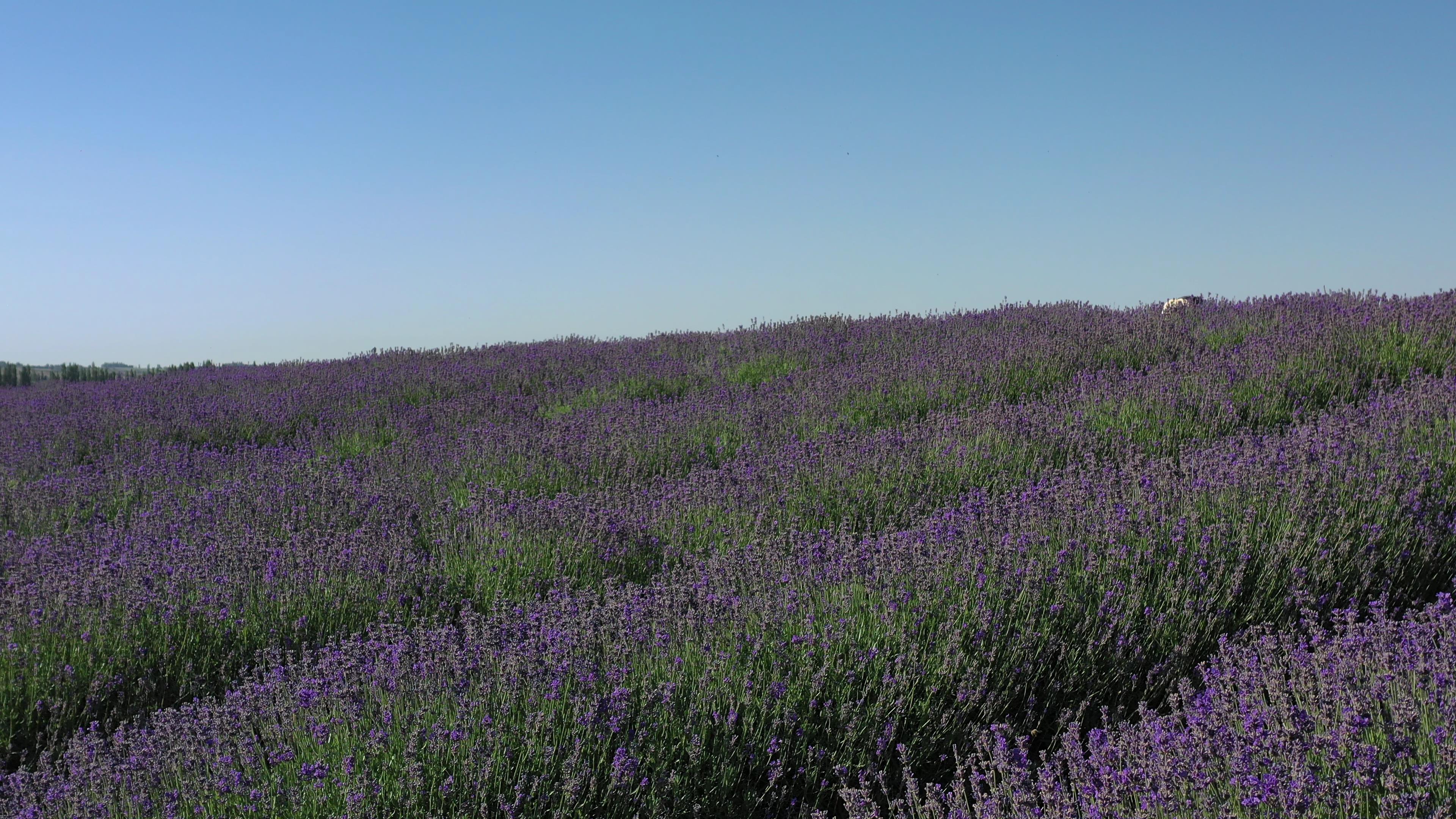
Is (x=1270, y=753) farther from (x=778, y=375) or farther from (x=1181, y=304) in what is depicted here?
(x=1181, y=304)

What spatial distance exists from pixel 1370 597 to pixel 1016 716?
66.9 inches

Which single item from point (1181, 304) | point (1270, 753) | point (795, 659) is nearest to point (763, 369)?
point (1181, 304)

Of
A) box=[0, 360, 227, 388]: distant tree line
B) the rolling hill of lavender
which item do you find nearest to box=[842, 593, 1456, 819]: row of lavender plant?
the rolling hill of lavender

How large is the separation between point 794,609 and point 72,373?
15.4 meters

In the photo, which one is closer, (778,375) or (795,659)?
(795,659)

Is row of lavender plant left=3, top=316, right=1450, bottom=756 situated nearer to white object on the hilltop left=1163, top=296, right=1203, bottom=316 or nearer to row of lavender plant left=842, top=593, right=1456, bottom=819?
row of lavender plant left=842, top=593, right=1456, bottom=819

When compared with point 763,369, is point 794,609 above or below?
below

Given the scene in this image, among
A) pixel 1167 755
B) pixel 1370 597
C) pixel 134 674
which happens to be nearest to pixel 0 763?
pixel 134 674

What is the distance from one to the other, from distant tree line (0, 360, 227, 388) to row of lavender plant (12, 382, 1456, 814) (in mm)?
12021

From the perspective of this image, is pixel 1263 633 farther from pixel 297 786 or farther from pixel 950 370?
pixel 950 370

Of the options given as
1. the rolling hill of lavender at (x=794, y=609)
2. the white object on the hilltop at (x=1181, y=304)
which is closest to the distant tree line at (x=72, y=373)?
the rolling hill of lavender at (x=794, y=609)

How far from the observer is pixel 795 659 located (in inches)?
113

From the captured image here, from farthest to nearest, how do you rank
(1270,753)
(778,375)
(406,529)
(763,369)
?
(763,369), (778,375), (406,529), (1270,753)

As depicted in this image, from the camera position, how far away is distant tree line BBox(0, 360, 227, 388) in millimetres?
13961
